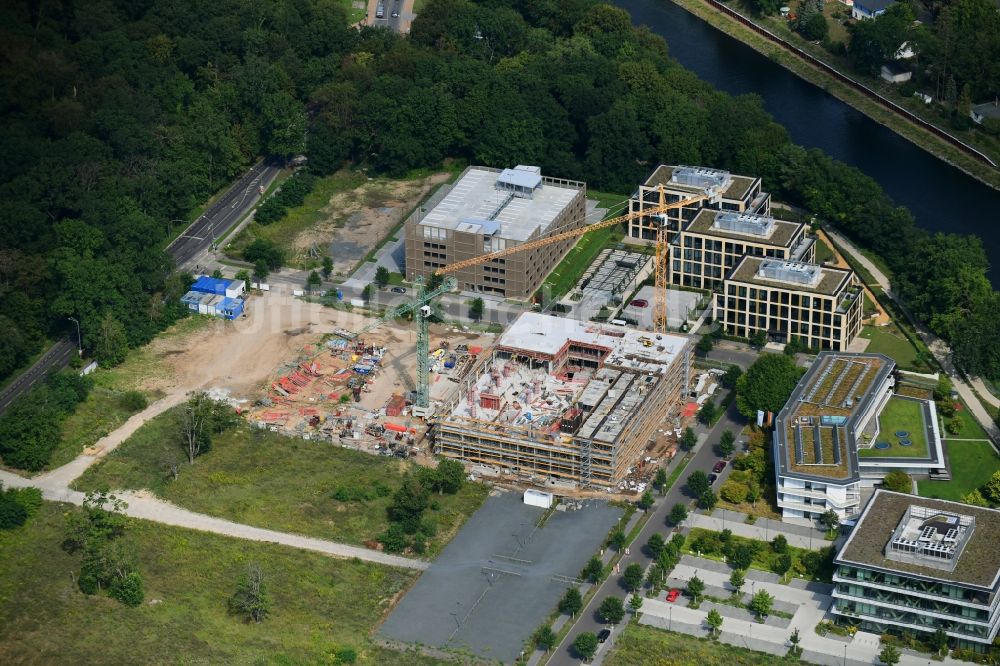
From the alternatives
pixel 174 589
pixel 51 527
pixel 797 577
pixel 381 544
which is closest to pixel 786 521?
pixel 797 577

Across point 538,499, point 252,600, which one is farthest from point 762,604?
point 252,600

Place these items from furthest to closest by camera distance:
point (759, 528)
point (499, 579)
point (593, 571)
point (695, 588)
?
point (759, 528) < point (499, 579) < point (593, 571) < point (695, 588)

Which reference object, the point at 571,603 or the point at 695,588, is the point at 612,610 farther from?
the point at 695,588

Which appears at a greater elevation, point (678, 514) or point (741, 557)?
point (741, 557)

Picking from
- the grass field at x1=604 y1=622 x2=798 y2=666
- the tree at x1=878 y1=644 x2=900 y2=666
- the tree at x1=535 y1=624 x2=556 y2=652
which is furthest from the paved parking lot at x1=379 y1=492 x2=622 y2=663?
Result: the tree at x1=878 y1=644 x2=900 y2=666

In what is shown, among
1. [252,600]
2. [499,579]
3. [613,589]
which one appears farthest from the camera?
[499,579]
